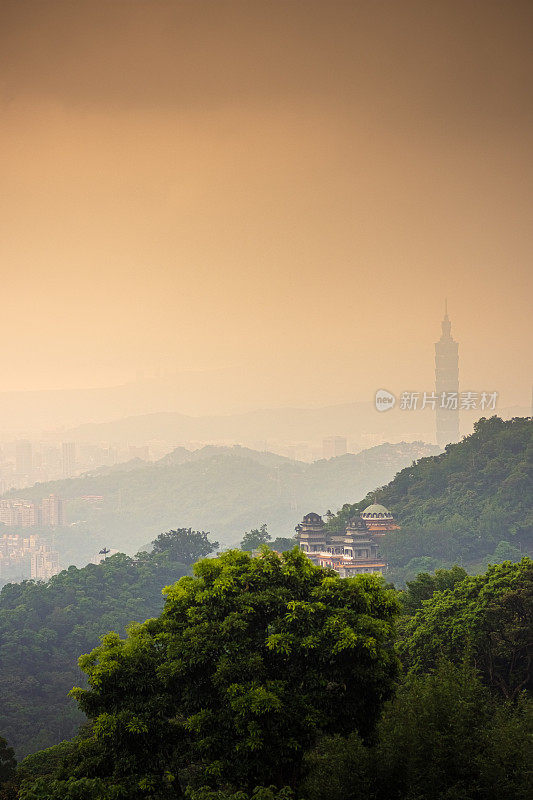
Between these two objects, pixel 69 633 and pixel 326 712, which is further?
pixel 69 633

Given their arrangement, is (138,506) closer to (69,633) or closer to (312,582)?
(69,633)

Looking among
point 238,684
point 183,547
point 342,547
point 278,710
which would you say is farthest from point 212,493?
point 278,710

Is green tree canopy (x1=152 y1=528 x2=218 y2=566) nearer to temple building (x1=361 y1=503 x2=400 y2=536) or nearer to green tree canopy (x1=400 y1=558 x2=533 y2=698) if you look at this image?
temple building (x1=361 y1=503 x2=400 y2=536)

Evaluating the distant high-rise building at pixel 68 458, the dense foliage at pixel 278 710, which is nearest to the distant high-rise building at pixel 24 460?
the distant high-rise building at pixel 68 458

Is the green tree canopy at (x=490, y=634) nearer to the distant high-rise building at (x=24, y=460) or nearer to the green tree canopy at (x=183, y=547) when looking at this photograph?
the green tree canopy at (x=183, y=547)

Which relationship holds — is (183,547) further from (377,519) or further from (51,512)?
(51,512)

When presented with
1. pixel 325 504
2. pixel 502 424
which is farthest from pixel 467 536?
pixel 325 504

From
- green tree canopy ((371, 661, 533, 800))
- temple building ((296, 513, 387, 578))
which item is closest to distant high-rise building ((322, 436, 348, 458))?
temple building ((296, 513, 387, 578))
